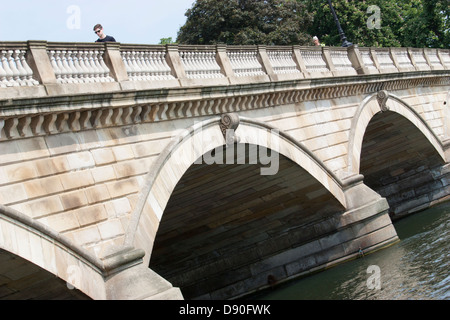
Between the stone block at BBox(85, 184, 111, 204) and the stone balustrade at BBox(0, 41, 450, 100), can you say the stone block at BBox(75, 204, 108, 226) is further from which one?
the stone balustrade at BBox(0, 41, 450, 100)

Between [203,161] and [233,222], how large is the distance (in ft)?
17.3

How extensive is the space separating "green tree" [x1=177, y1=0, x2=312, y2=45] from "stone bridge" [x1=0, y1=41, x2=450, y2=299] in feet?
30.8

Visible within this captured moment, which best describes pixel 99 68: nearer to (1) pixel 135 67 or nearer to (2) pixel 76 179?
(1) pixel 135 67

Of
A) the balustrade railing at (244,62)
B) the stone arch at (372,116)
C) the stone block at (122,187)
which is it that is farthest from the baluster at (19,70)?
the stone arch at (372,116)

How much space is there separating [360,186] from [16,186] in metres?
11.0

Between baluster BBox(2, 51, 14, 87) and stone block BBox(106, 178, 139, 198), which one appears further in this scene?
stone block BBox(106, 178, 139, 198)

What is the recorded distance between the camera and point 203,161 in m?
14.8

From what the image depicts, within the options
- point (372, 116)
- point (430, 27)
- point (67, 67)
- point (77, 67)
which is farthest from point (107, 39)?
point (430, 27)

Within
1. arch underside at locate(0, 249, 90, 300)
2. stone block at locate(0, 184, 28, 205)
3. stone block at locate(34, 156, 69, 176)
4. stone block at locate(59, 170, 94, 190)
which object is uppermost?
stone block at locate(34, 156, 69, 176)

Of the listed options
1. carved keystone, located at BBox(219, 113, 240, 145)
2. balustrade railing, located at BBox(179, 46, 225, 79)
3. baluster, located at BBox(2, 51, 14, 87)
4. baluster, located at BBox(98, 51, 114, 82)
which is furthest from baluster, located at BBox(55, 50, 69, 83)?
carved keystone, located at BBox(219, 113, 240, 145)

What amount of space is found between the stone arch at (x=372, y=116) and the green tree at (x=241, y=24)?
11182 mm

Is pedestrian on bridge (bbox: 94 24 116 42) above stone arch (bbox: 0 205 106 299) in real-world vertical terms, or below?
above

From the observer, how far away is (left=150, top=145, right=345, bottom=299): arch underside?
17.6 metres

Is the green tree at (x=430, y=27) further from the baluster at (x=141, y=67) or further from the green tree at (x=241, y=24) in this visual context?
the baluster at (x=141, y=67)
